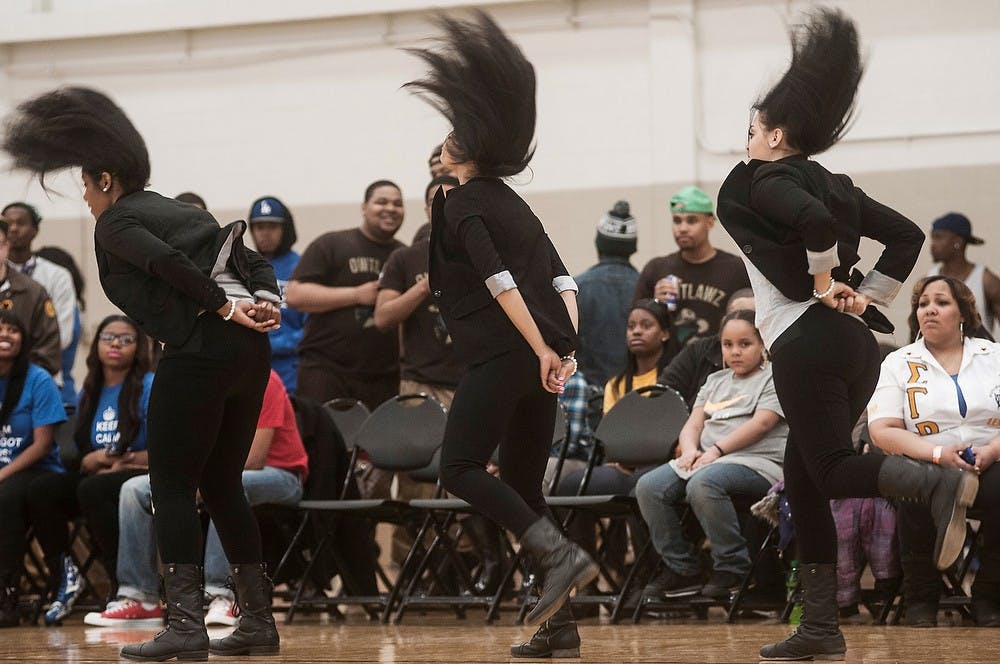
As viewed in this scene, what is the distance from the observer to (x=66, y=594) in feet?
→ 21.1

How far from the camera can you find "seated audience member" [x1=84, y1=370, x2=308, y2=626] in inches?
235

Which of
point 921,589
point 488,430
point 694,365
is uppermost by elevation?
point 488,430

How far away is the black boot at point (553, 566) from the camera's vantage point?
11.3ft

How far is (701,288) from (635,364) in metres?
0.55

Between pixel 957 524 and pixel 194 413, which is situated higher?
pixel 194 413

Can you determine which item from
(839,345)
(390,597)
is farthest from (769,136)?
(390,597)

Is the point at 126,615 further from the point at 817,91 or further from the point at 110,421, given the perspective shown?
the point at 817,91

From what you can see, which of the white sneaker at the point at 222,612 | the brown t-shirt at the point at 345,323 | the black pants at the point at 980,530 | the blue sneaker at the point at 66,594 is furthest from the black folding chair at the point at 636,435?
the blue sneaker at the point at 66,594

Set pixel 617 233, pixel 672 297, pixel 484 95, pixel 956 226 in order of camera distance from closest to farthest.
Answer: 1. pixel 484 95
2. pixel 672 297
3. pixel 617 233
4. pixel 956 226

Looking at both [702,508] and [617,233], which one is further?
[617,233]

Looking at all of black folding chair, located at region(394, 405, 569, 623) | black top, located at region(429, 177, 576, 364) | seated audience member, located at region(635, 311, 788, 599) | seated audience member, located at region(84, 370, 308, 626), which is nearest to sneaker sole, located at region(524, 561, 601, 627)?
black top, located at region(429, 177, 576, 364)

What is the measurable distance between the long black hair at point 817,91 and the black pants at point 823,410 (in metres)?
0.46

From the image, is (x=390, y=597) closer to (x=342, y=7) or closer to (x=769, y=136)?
(x=769, y=136)

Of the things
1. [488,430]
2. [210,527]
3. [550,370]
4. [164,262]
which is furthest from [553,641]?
[210,527]
